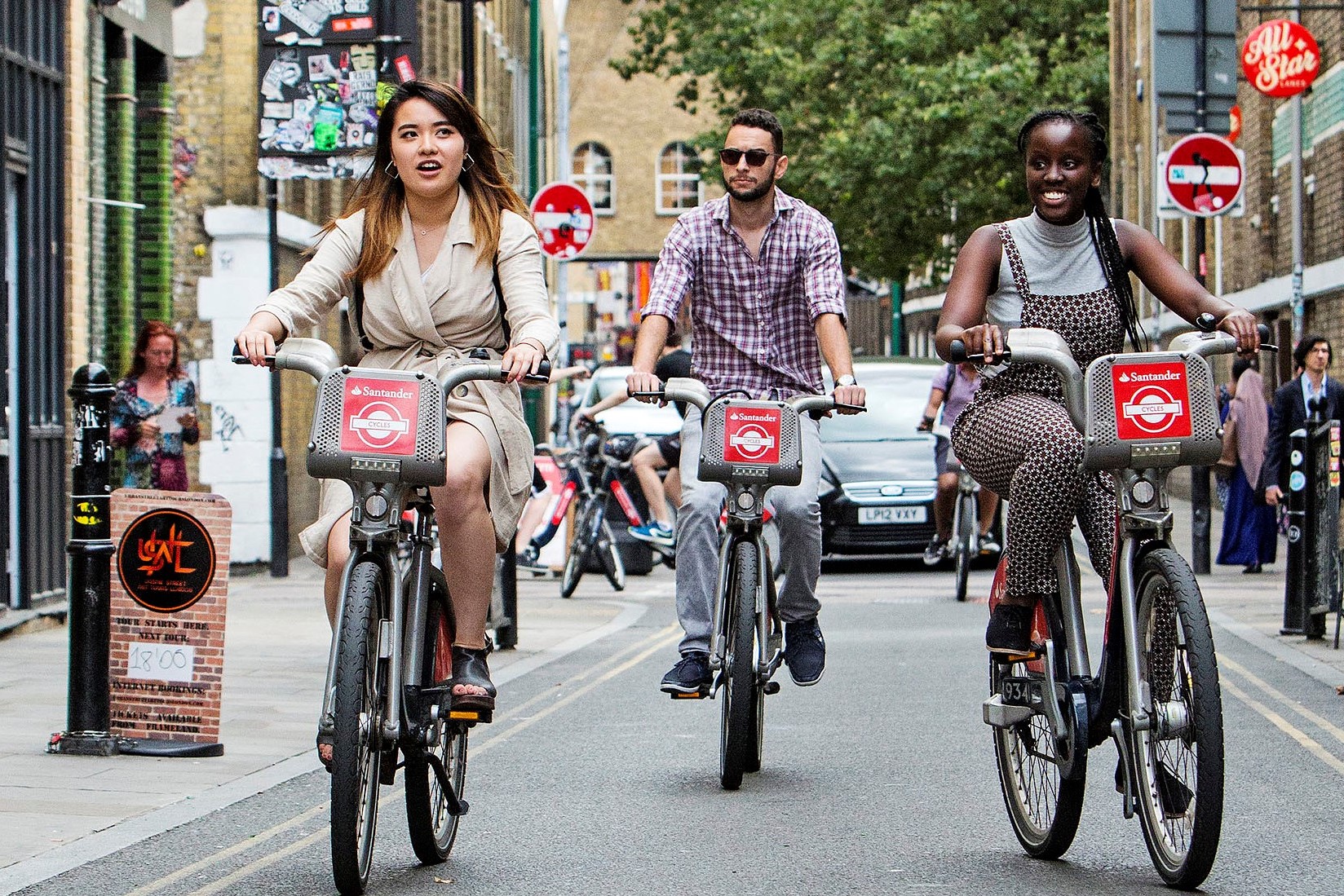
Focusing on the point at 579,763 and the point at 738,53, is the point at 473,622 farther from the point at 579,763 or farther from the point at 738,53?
the point at 738,53

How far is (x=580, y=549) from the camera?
52.3 feet

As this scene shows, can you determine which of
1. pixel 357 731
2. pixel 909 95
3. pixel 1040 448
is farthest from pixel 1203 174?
pixel 909 95

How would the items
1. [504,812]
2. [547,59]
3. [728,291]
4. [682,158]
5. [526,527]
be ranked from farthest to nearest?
[682,158]
[547,59]
[526,527]
[728,291]
[504,812]

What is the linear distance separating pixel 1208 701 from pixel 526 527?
12761 millimetres

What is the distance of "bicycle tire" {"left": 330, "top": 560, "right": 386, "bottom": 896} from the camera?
15.9ft

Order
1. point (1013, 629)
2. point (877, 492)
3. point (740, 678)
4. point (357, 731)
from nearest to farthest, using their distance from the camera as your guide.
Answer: point (357, 731)
point (1013, 629)
point (740, 678)
point (877, 492)

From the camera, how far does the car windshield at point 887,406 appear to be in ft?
62.7

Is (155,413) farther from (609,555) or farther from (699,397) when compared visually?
(699,397)

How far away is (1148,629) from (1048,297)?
1.01m

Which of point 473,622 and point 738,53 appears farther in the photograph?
point 738,53

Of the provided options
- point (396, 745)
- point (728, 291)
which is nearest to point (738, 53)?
point (728, 291)

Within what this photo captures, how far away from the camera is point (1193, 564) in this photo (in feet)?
57.7

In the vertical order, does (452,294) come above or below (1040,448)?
above

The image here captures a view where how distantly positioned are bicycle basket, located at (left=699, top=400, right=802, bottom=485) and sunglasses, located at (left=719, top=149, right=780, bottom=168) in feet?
2.99
